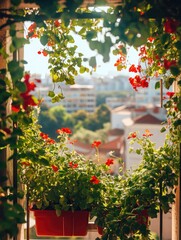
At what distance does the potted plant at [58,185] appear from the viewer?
98.6 inches

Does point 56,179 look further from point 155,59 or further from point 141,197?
point 155,59

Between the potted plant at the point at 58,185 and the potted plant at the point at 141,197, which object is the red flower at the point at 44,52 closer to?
the potted plant at the point at 58,185

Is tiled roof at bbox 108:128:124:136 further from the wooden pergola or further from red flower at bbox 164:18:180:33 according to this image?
red flower at bbox 164:18:180:33

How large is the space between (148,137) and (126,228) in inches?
22.8

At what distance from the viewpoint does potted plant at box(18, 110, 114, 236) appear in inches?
98.6

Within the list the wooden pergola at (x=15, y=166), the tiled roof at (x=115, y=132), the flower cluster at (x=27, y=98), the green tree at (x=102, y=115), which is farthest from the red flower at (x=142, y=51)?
the green tree at (x=102, y=115)

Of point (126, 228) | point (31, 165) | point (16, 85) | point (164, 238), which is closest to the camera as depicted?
point (16, 85)

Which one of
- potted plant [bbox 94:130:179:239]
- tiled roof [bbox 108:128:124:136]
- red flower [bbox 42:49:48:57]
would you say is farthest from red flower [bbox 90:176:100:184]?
tiled roof [bbox 108:128:124:136]

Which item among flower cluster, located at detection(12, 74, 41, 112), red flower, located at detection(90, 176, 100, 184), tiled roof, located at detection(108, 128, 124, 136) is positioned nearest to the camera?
flower cluster, located at detection(12, 74, 41, 112)

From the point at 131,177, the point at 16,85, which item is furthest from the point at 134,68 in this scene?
the point at 16,85

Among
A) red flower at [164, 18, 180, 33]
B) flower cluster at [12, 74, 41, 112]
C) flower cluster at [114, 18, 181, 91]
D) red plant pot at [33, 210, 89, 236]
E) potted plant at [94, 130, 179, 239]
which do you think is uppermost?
red flower at [164, 18, 180, 33]

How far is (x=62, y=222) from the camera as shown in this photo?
2.57 meters

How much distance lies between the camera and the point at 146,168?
8.37 feet

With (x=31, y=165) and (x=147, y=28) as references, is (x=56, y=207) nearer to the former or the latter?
(x=31, y=165)
